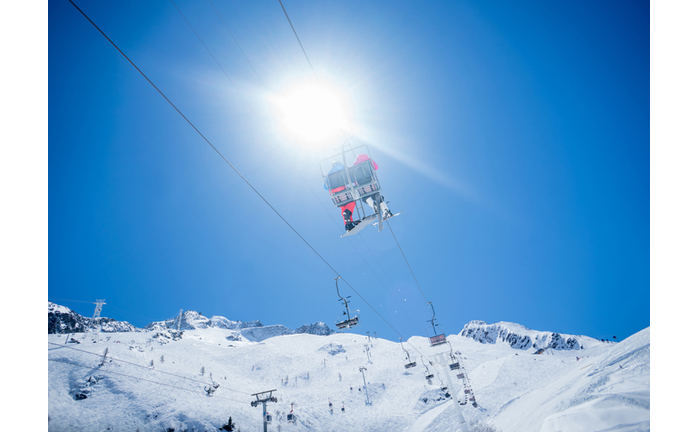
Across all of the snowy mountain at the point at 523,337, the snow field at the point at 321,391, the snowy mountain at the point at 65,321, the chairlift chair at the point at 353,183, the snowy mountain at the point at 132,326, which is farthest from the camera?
the snowy mountain at the point at 523,337

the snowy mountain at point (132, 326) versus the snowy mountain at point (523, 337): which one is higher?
the snowy mountain at point (132, 326)

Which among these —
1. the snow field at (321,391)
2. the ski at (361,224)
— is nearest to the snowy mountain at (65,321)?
the snow field at (321,391)

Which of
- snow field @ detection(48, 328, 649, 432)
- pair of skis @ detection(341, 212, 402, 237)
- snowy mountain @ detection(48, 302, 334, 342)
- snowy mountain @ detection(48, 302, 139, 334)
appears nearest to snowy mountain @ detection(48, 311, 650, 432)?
snow field @ detection(48, 328, 649, 432)

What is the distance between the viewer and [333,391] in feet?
155

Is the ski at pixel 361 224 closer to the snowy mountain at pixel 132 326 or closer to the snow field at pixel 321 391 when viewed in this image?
the snow field at pixel 321 391

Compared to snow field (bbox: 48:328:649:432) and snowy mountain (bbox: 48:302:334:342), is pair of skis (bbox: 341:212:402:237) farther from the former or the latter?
snowy mountain (bbox: 48:302:334:342)

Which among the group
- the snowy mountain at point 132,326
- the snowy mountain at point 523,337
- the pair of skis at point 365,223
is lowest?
the snowy mountain at point 523,337

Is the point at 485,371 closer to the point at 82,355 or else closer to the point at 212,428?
the point at 212,428

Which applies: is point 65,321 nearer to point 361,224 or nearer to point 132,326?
point 132,326

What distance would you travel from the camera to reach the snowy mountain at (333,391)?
49.3 ft

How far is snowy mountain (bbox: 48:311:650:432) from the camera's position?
49.3 feet

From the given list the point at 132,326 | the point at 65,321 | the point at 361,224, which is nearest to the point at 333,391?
the point at 361,224
